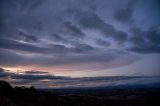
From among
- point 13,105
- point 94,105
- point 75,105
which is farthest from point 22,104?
point 94,105

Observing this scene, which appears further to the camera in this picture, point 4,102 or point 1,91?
point 1,91

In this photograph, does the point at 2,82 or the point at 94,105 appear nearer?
the point at 2,82

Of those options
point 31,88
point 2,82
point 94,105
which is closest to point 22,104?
point 2,82

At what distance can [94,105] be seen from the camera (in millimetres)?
53781

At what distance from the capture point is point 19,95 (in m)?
40.0

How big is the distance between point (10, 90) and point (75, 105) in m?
15.1

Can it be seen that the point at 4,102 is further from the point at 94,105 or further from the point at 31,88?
the point at 94,105

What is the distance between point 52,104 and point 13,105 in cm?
1069

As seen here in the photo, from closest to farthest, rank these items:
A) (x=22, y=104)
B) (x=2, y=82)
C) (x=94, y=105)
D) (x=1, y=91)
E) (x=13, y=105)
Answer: (x=13, y=105) < (x=22, y=104) < (x=1, y=91) < (x=2, y=82) < (x=94, y=105)

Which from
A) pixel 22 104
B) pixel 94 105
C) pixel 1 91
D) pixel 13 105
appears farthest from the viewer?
pixel 94 105

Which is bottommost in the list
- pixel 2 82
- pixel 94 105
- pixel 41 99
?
pixel 94 105

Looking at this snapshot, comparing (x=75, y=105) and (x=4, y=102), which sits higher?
(x=4, y=102)

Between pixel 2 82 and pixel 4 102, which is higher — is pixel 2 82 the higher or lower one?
the higher one

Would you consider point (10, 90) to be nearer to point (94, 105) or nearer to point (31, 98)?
point (31, 98)
